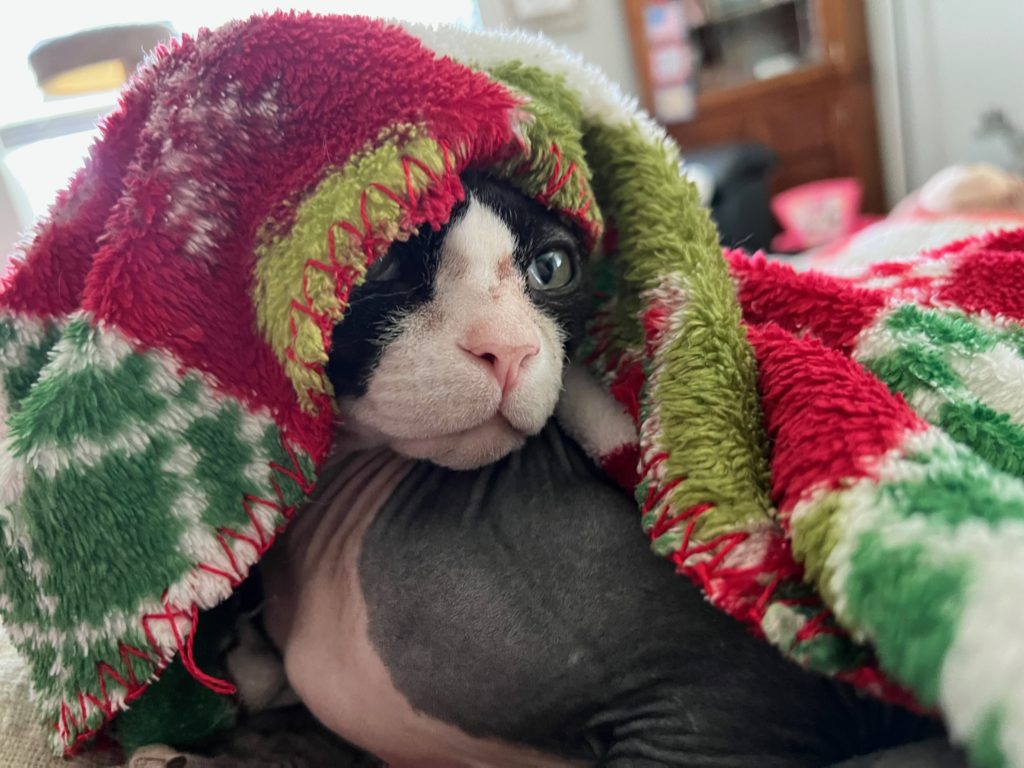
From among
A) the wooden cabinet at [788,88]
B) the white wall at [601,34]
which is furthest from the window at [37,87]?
the wooden cabinet at [788,88]

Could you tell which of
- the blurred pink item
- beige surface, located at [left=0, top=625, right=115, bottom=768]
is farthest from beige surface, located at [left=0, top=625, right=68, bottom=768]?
the blurred pink item

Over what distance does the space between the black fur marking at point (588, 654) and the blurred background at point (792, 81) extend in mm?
1528

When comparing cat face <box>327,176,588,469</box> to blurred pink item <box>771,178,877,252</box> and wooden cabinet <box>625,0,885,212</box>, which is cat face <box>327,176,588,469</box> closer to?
blurred pink item <box>771,178,877,252</box>

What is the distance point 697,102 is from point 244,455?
226 cm

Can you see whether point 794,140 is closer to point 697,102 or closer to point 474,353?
point 697,102

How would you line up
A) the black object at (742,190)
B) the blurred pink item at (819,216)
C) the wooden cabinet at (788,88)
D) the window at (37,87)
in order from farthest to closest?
the wooden cabinet at (788,88) < the blurred pink item at (819,216) < the black object at (742,190) < the window at (37,87)

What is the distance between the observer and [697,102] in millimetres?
2377

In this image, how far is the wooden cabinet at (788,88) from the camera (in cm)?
230

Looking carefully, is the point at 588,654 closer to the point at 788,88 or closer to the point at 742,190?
the point at 742,190

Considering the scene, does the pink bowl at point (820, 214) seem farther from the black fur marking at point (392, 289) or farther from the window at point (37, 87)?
the black fur marking at point (392, 289)

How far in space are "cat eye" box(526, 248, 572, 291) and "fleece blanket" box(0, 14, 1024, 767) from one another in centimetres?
3

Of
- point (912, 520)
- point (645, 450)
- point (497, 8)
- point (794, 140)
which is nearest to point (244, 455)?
point (645, 450)

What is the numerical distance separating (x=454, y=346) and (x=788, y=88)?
230 cm

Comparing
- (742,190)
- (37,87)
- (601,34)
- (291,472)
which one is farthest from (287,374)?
(601,34)
